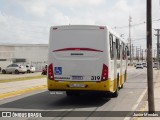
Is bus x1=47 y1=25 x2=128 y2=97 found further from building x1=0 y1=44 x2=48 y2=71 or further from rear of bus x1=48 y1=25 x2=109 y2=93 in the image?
building x1=0 y1=44 x2=48 y2=71

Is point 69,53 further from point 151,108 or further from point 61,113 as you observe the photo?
point 151,108

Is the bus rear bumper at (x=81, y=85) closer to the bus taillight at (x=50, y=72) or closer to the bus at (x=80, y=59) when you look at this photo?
the bus at (x=80, y=59)

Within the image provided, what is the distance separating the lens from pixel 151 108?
474 inches

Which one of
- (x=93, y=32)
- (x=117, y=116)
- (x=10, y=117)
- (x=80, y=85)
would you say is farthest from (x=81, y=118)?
(x=93, y=32)

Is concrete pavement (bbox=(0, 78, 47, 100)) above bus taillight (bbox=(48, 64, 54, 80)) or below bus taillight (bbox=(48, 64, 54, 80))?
below

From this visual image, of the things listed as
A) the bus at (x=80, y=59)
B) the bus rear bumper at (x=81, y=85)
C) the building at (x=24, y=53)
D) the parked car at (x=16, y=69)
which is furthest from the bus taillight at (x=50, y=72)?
the building at (x=24, y=53)

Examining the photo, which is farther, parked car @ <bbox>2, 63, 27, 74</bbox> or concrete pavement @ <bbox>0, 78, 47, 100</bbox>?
parked car @ <bbox>2, 63, 27, 74</bbox>

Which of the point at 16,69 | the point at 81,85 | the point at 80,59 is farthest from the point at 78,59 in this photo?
the point at 16,69

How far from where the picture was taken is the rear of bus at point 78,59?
1520 cm

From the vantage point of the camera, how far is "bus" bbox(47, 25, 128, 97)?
15195 millimetres

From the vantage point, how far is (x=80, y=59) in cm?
1540

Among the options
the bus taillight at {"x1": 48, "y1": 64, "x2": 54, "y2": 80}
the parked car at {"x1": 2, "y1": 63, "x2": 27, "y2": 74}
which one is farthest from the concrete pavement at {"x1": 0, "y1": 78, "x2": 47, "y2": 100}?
the parked car at {"x1": 2, "y1": 63, "x2": 27, "y2": 74}

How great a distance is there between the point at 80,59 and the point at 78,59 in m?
0.08

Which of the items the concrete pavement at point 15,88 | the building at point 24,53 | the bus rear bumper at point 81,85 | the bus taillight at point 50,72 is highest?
the building at point 24,53
